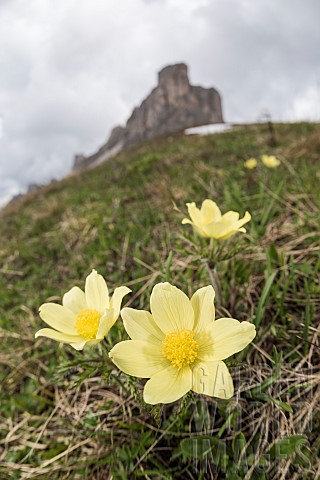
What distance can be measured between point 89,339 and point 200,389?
32 centimetres

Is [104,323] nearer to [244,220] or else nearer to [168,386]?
[168,386]

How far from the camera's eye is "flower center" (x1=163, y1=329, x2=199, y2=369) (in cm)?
79

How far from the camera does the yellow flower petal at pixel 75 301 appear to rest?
1070mm

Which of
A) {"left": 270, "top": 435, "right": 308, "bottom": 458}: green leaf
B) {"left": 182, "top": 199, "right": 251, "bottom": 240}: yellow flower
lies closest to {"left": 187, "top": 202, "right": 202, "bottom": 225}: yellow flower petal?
{"left": 182, "top": 199, "right": 251, "bottom": 240}: yellow flower

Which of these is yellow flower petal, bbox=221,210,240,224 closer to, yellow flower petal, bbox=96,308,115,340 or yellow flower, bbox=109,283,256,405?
yellow flower, bbox=109,283,256,405

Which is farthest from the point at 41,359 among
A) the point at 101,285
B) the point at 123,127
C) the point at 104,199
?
the point at 123,127

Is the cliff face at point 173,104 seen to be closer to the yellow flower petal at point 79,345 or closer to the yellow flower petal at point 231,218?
the yellow flower petal at point 231,218

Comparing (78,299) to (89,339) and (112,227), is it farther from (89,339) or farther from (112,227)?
(112,227)

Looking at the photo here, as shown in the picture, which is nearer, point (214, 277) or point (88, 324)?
point (88, 324)

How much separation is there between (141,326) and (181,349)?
0.11m

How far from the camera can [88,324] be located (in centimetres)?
93

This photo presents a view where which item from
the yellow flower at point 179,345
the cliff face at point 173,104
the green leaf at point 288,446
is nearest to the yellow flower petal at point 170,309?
the yellow flower at point 179,345

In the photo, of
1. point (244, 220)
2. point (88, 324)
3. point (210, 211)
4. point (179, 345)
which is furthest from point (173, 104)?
point (179, 345)

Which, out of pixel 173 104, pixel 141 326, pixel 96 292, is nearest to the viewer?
pixel 141 326
